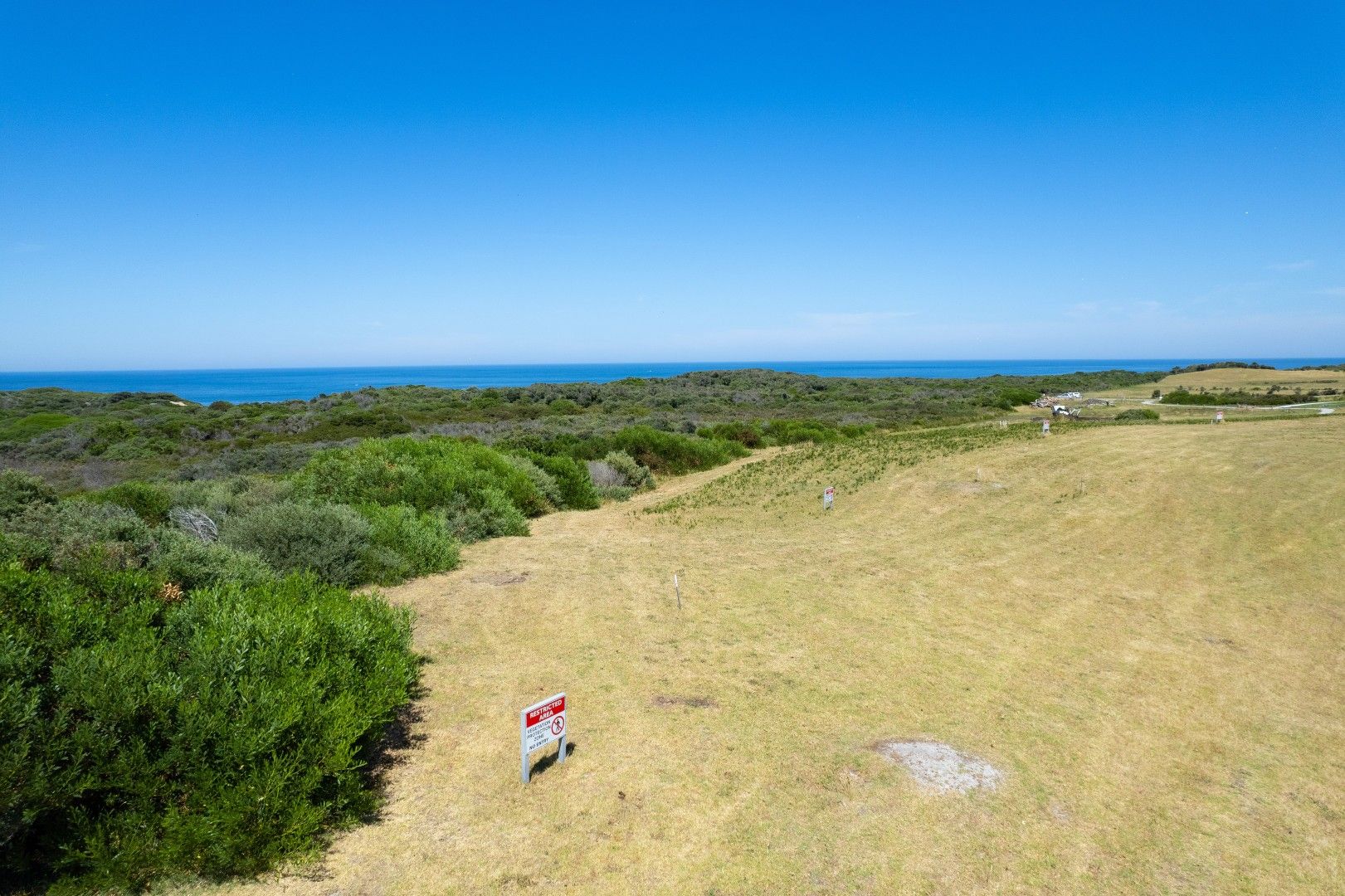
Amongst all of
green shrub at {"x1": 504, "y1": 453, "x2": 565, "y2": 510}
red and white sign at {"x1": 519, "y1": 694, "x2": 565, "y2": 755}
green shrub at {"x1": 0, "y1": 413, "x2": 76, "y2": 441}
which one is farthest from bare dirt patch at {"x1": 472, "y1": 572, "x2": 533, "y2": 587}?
green shrub at {"x1": 0, "y1": 413, "x2": 76, "y2": 441}

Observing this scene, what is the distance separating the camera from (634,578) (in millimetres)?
11375

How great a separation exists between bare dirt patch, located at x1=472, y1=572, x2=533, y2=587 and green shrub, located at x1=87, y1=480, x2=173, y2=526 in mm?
5348

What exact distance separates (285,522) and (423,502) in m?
4.23

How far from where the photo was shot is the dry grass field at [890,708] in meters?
4.63

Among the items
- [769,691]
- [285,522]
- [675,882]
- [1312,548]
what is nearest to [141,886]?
[675,882]

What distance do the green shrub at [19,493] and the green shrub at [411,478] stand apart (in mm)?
4180

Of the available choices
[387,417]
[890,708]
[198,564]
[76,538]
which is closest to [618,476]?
[198,564]

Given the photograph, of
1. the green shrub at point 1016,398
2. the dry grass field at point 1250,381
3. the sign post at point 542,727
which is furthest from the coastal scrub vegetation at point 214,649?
the dry grass field at point 1250,381

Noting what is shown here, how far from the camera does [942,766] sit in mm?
5758

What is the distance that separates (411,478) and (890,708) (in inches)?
456

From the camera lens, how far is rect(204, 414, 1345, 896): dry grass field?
4629mm

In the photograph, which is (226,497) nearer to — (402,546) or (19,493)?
(19,493)

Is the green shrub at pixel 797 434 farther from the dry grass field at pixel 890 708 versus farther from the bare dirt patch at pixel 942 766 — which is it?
the bare dirt patch at pixel 942 766

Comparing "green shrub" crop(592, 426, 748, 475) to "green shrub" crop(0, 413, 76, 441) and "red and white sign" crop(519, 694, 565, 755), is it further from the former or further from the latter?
"green shrub" crop(0, 413, 76, 441)
